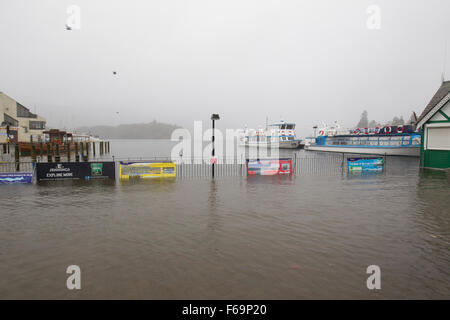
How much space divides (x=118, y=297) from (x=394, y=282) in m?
4.81

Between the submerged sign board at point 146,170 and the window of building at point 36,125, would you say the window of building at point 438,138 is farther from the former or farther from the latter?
the window of building at point 36,125

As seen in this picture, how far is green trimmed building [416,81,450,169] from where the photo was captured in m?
20.3

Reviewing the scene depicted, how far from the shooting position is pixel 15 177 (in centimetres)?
1509

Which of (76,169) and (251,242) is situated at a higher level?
(76,169)

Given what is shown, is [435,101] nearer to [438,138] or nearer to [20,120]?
[438,138]

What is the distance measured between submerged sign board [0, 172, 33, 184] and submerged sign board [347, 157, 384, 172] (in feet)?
71.2

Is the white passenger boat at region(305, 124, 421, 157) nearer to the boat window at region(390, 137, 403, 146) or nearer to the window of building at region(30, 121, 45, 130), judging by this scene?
the boat window at region(390, 137, 403, 146)

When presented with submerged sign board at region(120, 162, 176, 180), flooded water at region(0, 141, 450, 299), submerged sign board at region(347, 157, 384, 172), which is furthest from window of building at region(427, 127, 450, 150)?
submerged sign board at region(120, 162, 176, 180)

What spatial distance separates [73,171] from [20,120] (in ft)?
186

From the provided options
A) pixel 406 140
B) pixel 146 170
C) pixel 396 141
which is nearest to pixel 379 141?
pixel 396 141

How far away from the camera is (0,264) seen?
5.29m
